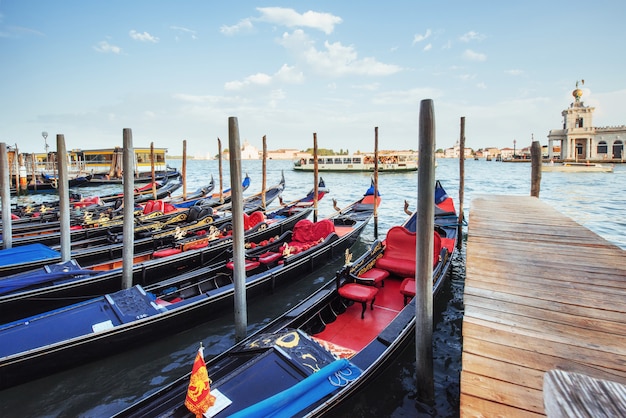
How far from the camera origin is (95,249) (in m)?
8.16

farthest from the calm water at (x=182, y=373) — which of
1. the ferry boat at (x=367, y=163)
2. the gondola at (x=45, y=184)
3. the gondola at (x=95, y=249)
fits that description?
the ferry boat at (x=367, y=163)

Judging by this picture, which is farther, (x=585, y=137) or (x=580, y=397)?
(x=585, y=137)

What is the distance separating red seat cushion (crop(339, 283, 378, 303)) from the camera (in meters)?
4.97

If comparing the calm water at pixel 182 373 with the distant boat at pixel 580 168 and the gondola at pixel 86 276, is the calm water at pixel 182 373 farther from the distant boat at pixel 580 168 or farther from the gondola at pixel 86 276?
the distant boat at pixel 580 168

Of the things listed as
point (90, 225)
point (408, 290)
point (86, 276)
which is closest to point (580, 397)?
point (408, 290)

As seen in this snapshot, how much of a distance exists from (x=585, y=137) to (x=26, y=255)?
6859cm

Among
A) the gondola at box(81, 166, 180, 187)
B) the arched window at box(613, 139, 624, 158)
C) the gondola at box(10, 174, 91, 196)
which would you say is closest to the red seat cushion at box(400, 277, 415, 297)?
the gondola at box(81, 166, 180, 187)

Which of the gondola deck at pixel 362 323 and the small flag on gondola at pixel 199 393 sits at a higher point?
the small flag on gondola at pixel 199 393

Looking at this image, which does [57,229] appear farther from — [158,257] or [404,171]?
[404,171]

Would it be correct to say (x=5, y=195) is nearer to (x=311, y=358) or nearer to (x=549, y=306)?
(x=311, y=358)

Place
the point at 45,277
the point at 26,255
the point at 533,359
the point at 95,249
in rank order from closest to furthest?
the point at 533,359, the point at 45,277, the point at 26,255, the point at 95,249

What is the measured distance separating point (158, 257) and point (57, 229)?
5.75m

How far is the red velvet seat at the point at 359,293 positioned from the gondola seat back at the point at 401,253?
932 mm

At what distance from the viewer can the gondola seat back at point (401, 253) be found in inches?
239
